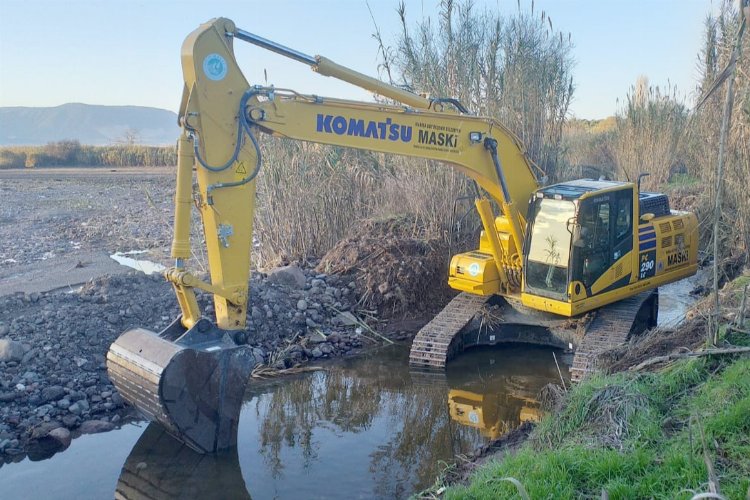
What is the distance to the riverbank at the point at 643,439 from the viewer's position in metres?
4.15

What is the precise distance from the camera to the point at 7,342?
7340 millimetres

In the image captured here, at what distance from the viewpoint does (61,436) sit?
20.7ft

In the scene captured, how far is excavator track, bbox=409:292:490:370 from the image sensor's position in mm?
8172

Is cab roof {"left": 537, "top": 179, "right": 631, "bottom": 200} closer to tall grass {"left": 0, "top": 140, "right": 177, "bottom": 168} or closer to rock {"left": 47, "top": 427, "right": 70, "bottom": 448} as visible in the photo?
rock {"left": 47, "top": 427, "right": 70, "bottom": 448}

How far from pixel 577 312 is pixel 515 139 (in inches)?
85.5

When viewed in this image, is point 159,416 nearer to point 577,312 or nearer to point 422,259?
point 577,312

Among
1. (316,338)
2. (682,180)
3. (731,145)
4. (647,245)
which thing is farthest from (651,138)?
(316,338)

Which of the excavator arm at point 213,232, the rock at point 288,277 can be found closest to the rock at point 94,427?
the excavator arm at point 213,232

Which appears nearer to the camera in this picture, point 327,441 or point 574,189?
point 327,441

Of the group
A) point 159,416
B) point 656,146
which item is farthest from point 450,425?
point 656,146

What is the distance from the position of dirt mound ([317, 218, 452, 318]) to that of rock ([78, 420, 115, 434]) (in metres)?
4.21

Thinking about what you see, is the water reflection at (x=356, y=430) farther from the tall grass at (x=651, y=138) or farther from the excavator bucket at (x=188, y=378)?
the tall grass at (x=651, y=138)

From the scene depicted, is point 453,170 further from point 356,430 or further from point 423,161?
point 356,430

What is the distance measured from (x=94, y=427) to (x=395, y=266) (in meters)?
4.87
